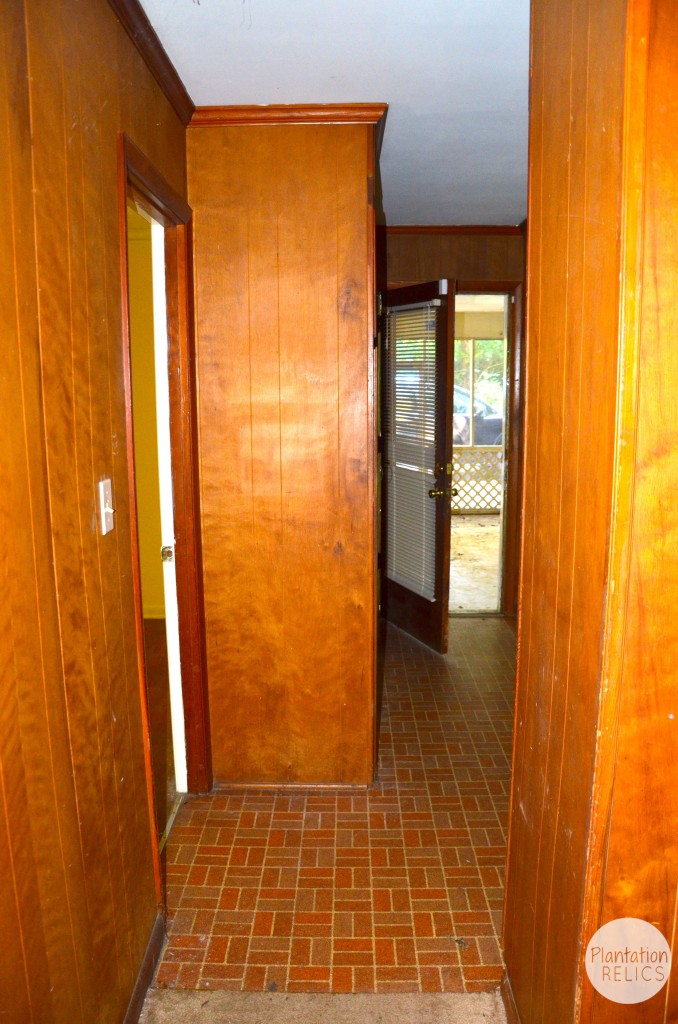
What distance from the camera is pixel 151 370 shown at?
15.9 ft

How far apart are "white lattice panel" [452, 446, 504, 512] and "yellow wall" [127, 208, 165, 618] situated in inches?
223

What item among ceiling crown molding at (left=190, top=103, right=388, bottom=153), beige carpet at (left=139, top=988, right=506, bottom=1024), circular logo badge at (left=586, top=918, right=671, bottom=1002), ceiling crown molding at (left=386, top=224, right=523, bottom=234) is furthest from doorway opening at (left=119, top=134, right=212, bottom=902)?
ceiling crown molding at (left=386, top=224, right=523, bottom=234)

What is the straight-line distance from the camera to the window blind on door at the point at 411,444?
4438 millimetres

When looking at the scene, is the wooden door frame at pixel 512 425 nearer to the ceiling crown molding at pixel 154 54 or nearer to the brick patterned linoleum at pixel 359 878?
the brick patterned linoleum at pixel 359 878

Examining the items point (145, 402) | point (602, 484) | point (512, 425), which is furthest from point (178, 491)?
point (512, 425)

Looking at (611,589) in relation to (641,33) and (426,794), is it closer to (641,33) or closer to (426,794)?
(641,33)

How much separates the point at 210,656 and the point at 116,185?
1.80 metres

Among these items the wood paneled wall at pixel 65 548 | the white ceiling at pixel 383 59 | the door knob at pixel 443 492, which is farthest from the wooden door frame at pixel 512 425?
the wood paneled wall at pixel 65 548

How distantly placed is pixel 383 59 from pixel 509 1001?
2.79 metres

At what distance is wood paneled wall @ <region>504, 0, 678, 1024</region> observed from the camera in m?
1.16

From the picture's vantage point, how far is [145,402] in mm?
4883

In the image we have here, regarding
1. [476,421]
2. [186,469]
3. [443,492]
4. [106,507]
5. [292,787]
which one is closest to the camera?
[106,507]

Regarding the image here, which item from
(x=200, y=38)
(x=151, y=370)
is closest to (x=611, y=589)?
(x=200, y=38)

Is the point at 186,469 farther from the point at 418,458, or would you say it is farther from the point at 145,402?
the point at 145,402
